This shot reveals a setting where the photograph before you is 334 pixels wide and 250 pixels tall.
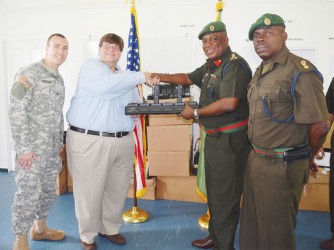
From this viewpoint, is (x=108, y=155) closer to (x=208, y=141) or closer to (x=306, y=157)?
(x=208, y=141)

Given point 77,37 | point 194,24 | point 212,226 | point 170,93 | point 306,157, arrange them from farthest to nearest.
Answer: point 77,37 < point 194,24 < point 170,93 < point 212,226 < point 306,157

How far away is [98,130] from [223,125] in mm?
923

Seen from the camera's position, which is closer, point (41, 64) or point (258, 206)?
point (258, 206)

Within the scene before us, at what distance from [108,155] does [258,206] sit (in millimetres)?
1137

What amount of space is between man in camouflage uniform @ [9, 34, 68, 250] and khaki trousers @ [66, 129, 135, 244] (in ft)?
0.58

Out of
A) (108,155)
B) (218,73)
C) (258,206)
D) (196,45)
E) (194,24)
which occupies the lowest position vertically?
(258,206)

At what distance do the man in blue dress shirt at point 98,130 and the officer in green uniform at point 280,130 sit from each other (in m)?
0.94

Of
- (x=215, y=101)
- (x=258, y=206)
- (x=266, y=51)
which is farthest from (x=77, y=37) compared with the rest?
(x=258, y=206)

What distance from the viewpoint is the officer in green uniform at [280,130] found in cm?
154

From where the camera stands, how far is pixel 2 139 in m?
4.58

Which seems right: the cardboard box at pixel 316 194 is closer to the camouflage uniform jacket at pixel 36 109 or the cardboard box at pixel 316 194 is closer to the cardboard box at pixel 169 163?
the cardboard box at pixel 169 163

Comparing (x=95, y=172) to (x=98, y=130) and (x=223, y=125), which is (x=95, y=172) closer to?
(x=98, y=130)

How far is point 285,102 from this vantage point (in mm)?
1610

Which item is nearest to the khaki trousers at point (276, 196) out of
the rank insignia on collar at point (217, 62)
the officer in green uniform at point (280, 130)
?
the officer in green uniform at point (280, 130)
